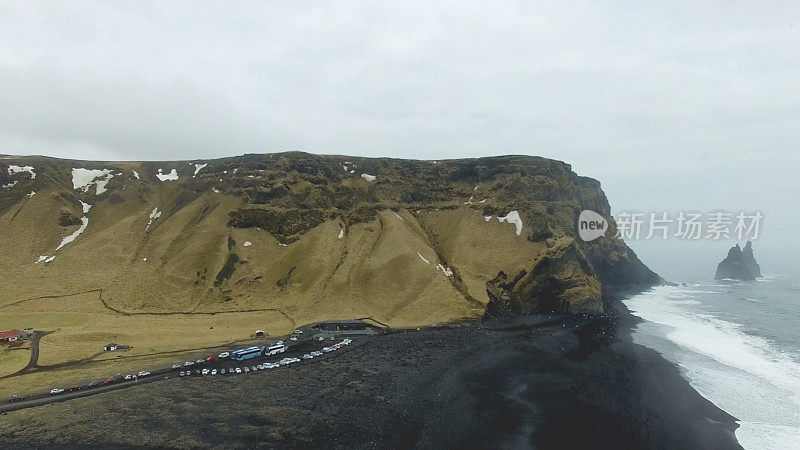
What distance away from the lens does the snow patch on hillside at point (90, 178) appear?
147875mm

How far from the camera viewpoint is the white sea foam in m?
51.6

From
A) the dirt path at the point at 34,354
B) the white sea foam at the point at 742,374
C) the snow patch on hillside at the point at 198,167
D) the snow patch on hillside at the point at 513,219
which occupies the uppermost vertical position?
the snow patch on hillside at the point at 198,167

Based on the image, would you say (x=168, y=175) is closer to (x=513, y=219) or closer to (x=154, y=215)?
(x=154, y=215)

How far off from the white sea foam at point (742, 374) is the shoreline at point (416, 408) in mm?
3043

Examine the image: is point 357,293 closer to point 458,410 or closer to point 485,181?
point 458,410

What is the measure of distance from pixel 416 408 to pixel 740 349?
7151 cm

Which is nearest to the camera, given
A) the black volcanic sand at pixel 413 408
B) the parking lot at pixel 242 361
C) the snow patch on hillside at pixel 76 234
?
the black volcanic sand at pixel 413 408

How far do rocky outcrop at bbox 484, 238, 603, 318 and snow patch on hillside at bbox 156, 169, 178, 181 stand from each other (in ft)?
413

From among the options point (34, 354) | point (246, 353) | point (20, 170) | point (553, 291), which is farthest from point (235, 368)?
point (20, 170)

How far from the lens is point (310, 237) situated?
5212 inches

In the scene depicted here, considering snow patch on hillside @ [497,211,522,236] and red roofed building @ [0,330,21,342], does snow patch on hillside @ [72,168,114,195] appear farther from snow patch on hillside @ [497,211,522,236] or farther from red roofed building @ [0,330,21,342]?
snow patch on hillside @ [497,211,522,236]

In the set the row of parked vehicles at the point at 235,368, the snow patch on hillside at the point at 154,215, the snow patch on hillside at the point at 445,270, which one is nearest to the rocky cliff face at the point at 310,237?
the snow patch on hillside at the point at 154,215

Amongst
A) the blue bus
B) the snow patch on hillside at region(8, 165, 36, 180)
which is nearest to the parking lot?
the blue bus

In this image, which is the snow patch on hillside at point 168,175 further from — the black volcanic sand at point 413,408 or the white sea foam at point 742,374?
the white sea foam at point 742,374
